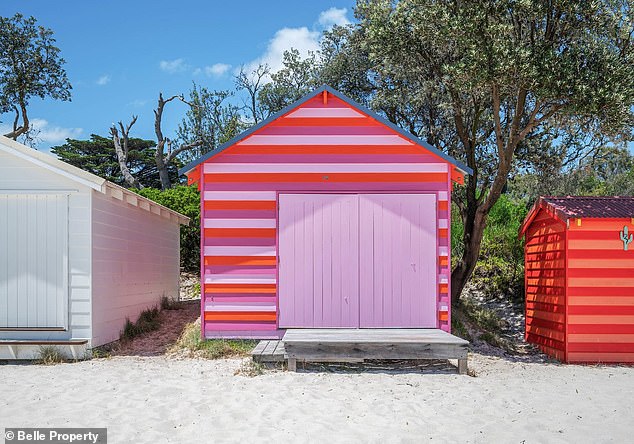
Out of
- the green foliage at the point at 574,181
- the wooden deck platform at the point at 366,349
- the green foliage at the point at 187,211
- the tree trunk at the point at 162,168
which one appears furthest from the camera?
the tree trunk at the point at 162,168

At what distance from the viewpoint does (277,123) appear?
9.98m

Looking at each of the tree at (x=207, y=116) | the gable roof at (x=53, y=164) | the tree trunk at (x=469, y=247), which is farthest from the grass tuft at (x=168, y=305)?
the tree at (x=207, y=116)

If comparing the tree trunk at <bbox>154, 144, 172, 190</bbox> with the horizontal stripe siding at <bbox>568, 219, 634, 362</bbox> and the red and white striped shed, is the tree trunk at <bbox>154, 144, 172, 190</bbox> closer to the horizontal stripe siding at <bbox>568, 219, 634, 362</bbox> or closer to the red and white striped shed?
the red and white striped shed

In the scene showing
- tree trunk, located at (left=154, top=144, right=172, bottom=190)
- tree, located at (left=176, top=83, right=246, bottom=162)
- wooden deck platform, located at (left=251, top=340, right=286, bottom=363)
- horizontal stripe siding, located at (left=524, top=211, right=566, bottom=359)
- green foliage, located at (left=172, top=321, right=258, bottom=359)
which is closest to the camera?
wooden deck platform, located at (left=251, top=340, right=286, bottom=363)

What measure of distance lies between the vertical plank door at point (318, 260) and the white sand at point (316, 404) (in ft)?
5.14

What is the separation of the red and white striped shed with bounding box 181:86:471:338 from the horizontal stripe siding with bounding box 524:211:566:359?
1898mm

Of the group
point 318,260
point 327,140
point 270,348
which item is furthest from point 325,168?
point 270,348

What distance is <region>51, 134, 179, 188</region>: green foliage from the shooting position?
109 ft

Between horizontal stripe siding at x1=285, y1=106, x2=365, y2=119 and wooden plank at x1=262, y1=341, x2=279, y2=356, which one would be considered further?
horizontal stripe siding at x1=285, y1=106, x2=365, y2=119

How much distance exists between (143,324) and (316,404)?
5988 mm

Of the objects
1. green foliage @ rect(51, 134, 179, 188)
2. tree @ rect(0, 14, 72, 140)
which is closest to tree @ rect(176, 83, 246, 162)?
green foliage @ rect(51, 134, 179, 188)

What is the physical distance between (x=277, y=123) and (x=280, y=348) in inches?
143

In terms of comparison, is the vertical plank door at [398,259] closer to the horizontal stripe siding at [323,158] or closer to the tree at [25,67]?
the horizontal stripe siding at [323,158]

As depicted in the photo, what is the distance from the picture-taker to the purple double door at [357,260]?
9781 mm
